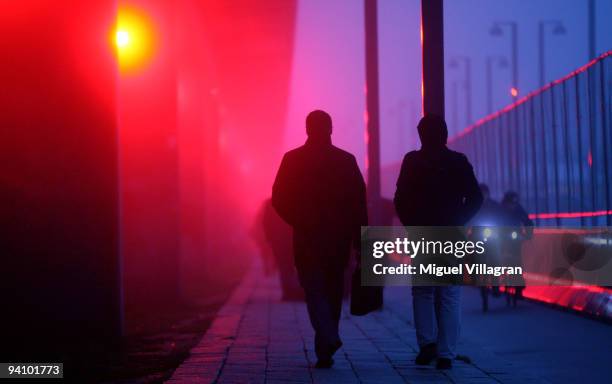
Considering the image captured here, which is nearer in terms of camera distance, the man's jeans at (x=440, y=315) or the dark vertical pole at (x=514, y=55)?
the man's jeans at (x=440, y=315)

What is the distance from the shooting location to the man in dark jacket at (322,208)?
8.13 meters

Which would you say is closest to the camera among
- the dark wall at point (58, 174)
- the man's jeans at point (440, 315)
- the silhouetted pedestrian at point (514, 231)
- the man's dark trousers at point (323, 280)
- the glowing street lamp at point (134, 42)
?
the man's jeans at point (440, 315)

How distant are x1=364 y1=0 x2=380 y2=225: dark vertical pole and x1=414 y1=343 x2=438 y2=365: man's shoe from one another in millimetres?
7215

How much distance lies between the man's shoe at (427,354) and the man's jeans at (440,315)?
30 millimetres

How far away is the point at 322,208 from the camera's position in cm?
818

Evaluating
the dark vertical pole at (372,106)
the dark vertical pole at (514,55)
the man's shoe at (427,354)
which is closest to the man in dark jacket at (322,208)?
the man's shoe at (427,354)

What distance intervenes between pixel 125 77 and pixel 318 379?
35.8ft

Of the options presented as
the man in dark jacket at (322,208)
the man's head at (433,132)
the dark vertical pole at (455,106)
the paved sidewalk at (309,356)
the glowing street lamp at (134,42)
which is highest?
the dark vertical pole at (455,106)

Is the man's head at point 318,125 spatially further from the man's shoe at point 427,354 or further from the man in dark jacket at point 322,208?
the man's shoe at point 427,354

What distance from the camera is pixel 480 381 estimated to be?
718cm

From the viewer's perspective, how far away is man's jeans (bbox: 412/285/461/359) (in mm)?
7859

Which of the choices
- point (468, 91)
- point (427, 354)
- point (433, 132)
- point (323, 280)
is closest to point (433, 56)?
point (433, 132)

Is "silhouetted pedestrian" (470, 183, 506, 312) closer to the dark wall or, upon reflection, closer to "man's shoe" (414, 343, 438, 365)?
the dark wall

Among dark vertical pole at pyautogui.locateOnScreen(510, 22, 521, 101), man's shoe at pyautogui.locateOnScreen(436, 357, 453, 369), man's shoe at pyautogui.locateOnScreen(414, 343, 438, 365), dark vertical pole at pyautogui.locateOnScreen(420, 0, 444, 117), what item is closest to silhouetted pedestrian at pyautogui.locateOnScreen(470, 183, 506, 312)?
dark vertical pole at pyautogui.locateOnScreen(420, 0, 444, 117)
